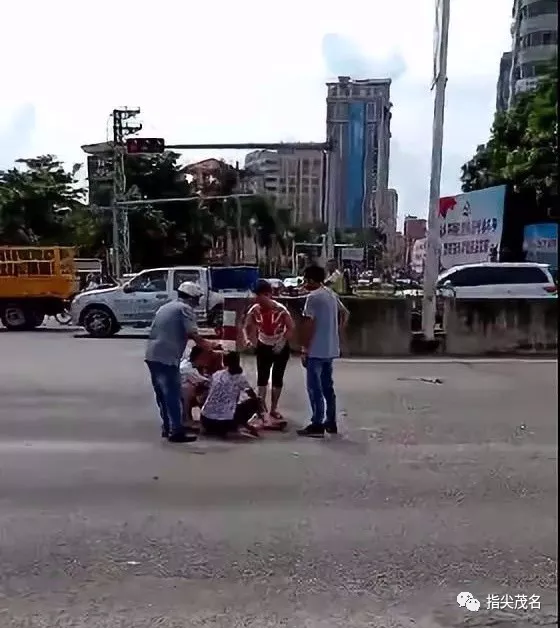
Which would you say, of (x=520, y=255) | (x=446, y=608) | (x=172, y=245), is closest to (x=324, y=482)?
(x=446, y=608)

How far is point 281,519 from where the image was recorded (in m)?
6.14

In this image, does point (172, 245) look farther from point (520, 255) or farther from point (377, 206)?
point (520, 255)

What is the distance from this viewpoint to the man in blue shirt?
910 cm

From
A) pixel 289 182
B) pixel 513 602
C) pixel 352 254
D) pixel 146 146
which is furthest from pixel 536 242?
pixel 289 182

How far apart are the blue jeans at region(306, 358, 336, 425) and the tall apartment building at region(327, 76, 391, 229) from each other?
1546 centimetres

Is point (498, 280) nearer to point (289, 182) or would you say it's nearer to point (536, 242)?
point (536, 242)

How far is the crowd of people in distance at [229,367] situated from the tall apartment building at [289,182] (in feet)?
177

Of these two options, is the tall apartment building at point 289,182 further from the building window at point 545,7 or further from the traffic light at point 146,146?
the traffic light at point 146,146

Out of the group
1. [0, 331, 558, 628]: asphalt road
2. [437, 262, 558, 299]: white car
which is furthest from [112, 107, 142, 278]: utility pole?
[0, 331, 558, 628]: asphalt road

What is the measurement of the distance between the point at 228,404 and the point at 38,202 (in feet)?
130

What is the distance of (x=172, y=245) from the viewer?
52531mm

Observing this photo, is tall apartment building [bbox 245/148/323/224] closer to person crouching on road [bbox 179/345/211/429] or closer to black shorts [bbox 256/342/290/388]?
black shorts [bbox 256/342/290/388]

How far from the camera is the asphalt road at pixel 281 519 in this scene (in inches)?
183

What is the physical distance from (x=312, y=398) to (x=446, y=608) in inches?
183
